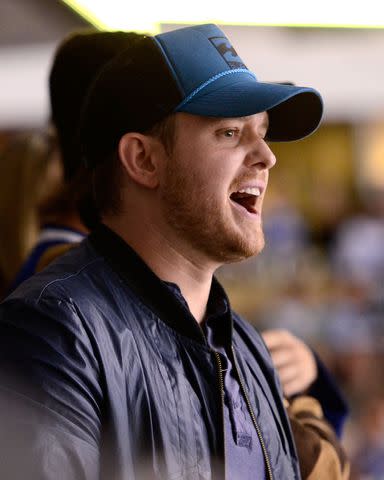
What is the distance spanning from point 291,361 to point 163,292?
1.67ft

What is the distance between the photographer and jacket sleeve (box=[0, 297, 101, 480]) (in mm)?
932

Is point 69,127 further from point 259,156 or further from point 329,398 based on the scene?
point 329,398

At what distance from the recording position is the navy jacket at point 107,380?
0.95 meters

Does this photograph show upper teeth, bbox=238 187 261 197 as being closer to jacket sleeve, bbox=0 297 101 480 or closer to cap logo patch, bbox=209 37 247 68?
cap logo patch, bbox=209 37 247 68

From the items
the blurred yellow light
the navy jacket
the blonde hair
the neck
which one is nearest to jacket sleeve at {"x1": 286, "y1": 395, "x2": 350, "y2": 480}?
the navy jacket

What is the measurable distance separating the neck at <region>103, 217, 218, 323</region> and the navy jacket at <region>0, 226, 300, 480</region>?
0.03 m

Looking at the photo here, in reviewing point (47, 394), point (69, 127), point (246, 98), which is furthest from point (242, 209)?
point (69, 127)

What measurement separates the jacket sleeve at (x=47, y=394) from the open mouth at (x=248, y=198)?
0.31m

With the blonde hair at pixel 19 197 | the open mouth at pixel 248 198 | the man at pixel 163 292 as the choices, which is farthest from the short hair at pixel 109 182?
the blonde hair at pixel 19 197

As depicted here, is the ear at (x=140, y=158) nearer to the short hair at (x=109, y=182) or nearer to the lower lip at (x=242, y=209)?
the short hair at (x=109, y=182)

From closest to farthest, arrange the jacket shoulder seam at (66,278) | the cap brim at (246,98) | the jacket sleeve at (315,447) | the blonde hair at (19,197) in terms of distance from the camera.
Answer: the jacket shoulder seam at (66,278), the cap brim at (246,98), the jacket sleeve at (315,447), the blonde hair at (19,197)

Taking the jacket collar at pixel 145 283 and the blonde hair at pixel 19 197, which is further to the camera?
the blonde hair at pixel 19 197

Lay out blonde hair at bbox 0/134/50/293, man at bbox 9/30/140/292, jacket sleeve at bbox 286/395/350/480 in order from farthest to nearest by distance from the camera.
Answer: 1. blonde hair at bbox 0/134/50/293
2. man at bbox 9/30/140/292
3. jacket sleeve at bbox 286/395/350/480

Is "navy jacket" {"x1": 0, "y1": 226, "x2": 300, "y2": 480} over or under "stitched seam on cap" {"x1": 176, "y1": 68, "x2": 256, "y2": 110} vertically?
under
